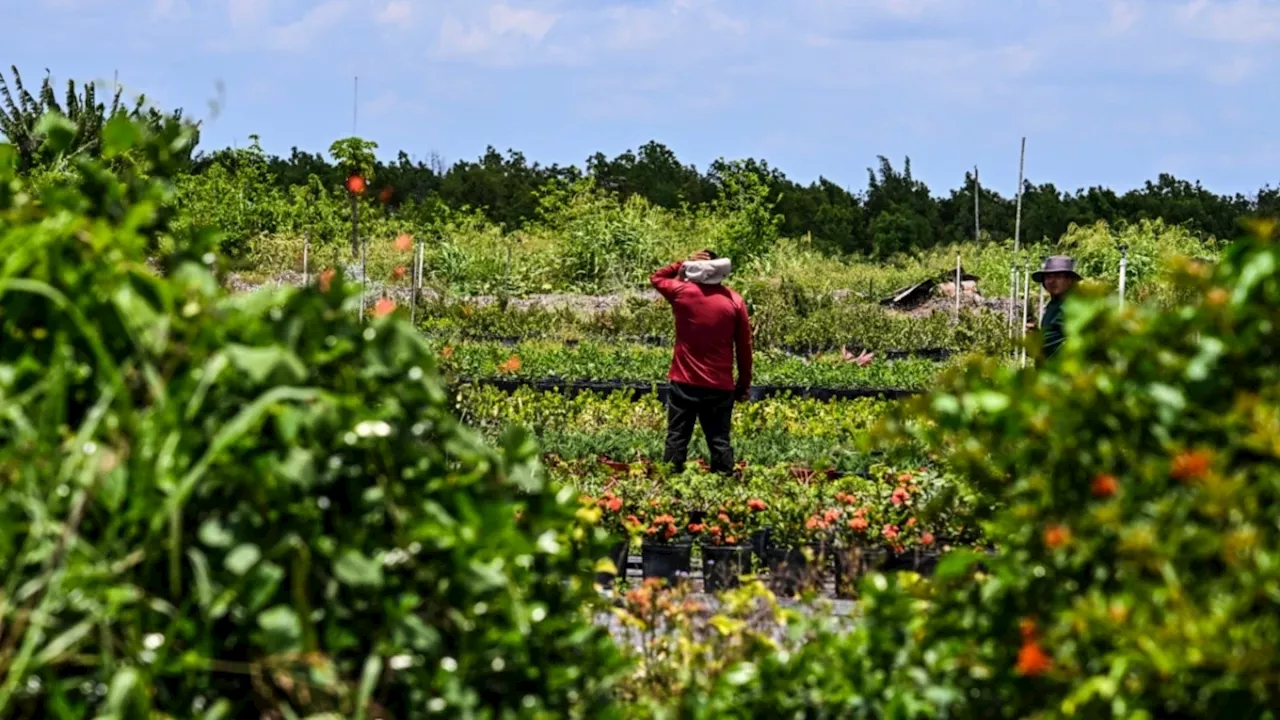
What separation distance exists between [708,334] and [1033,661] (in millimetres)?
6611

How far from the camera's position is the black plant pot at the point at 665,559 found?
23.8 ft

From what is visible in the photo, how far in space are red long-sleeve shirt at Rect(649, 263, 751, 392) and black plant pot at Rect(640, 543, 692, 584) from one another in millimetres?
1721

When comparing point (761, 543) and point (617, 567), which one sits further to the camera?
point (761, 543)

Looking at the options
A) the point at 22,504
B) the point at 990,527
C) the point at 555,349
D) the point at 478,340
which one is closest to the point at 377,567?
the point at 22,504

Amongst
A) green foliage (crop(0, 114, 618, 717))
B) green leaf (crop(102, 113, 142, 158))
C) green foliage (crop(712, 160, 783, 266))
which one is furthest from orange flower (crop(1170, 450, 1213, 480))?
green foliage (crop(712, 160, 783, 266))

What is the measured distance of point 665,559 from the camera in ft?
23.9

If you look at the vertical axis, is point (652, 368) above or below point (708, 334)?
below

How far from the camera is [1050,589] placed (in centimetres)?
234

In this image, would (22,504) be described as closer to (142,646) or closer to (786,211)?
(142,646)

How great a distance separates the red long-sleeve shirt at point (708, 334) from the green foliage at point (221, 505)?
6.42 meters

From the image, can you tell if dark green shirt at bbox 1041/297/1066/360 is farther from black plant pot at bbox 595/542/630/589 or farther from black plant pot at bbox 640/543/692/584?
black plant pot at bbox 595/542/630/589

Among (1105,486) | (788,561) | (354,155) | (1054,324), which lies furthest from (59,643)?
(354,155)

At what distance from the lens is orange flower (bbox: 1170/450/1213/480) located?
2.10 metres

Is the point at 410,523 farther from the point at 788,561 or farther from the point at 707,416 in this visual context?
the point at 707,416
